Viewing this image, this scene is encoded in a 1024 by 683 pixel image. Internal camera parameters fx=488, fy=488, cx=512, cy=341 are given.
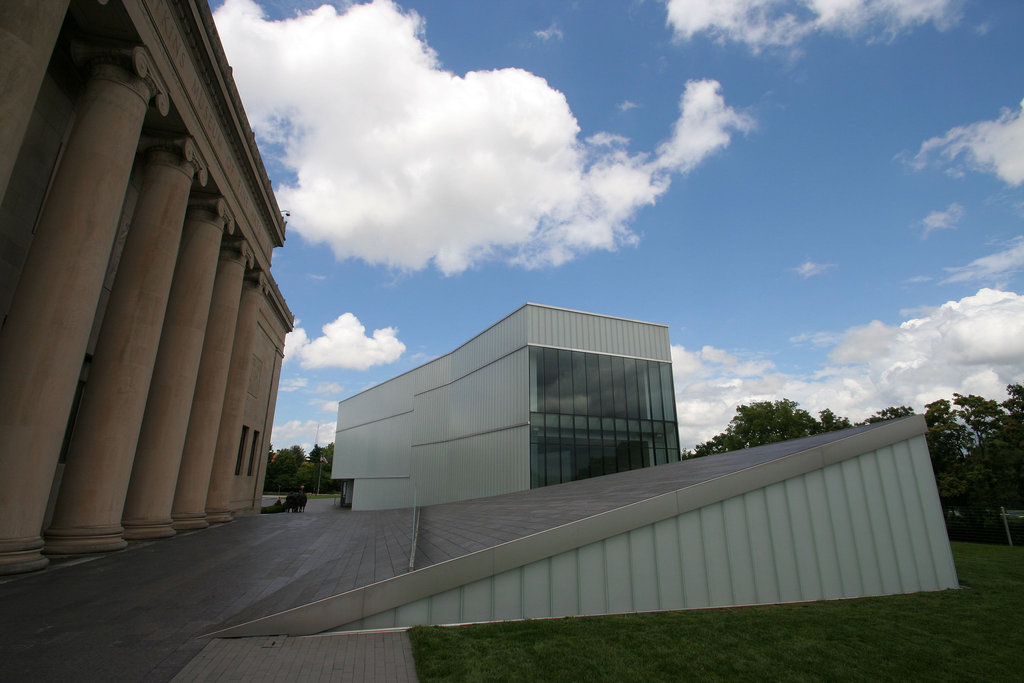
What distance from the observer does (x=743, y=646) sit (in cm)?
647

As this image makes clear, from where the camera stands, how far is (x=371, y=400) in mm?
59656

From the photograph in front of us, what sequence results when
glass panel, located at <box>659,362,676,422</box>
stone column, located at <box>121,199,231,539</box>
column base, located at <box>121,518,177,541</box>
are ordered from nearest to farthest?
column base, located at <box>121,518,177,541</box>, stone column, located at <box>121,199,231,539</box>, glass panel, located at <box>659,362,676,422</box>

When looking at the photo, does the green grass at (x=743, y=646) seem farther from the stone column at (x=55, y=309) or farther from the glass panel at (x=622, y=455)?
the glass panel at (x=622, y=455)

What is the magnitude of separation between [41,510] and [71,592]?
7.94 ft

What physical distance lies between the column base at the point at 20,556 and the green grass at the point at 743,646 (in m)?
6.94

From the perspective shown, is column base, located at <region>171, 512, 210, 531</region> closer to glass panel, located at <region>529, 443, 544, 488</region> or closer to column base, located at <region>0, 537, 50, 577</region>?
column base, located at <region>0, 537, 50, 577</region>

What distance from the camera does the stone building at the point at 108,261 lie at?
809cm

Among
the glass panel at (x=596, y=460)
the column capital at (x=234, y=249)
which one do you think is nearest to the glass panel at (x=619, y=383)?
the glass panel at (x=596, y=460)

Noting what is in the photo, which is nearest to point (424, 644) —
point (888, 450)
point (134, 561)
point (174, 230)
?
point (134, 561)

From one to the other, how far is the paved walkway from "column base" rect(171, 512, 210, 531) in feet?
16.4

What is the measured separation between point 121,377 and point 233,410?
9.86 metres

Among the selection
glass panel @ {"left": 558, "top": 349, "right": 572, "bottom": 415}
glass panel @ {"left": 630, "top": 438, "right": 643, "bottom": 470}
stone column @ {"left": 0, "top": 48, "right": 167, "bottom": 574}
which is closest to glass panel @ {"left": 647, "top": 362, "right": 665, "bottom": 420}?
glass panel @ {"left": 630, "top": 438, "right": 643, "bottom": 470}

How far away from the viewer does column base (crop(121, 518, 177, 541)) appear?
12484 mm

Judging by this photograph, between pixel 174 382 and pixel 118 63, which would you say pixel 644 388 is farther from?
pixel 118 63
